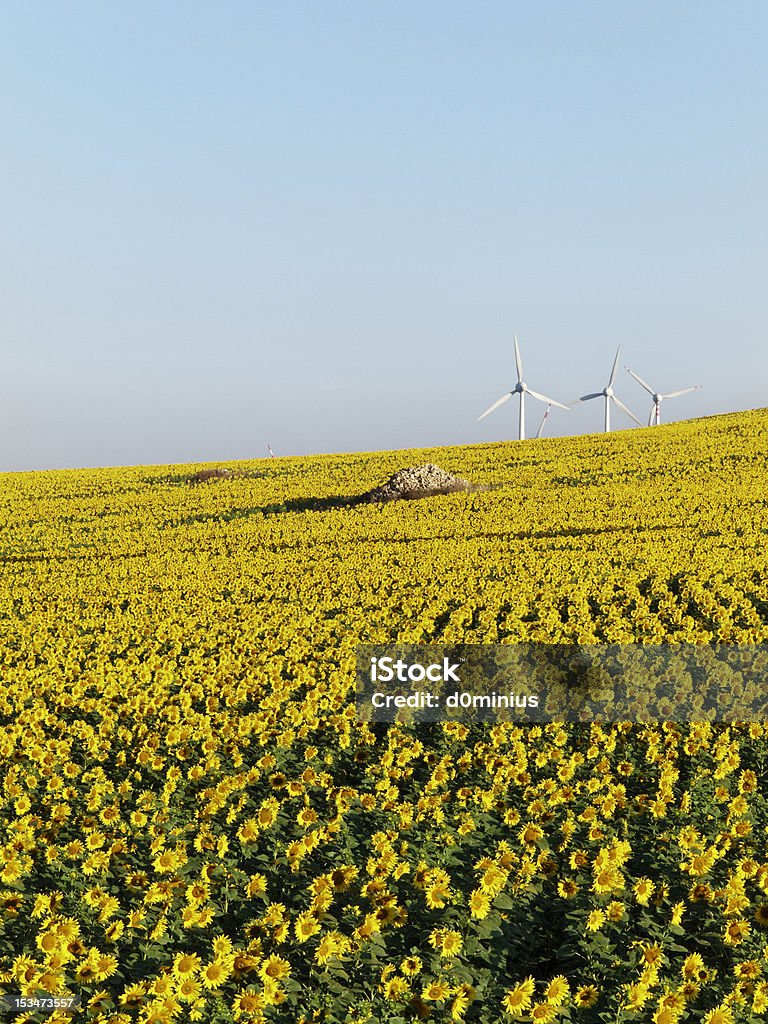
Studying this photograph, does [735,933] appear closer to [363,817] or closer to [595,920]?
[595,920]

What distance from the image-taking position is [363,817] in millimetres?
7965

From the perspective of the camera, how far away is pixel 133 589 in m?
18.1

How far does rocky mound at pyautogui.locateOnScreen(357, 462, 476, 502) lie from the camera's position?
3328 cm

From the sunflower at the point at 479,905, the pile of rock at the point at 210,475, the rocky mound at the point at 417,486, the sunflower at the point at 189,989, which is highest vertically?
the pile of rock at the point at 210,475

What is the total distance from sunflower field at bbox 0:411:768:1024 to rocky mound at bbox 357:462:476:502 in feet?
52.0

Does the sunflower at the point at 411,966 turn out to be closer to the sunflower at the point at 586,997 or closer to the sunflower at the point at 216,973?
the sunflower at the point at 586,997

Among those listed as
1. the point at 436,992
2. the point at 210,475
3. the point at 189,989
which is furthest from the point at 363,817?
the point at 210,475

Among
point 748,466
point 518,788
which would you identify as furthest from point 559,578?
point 748,466

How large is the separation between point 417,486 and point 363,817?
26.1 m

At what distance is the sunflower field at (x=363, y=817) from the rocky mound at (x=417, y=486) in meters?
15.8

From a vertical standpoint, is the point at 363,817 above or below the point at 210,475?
below

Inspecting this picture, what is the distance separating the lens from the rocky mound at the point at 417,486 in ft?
109

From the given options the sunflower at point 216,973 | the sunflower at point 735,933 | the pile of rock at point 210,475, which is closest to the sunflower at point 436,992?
the sunflower at point 216,973

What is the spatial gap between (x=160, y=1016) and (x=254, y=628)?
26.4 feet
